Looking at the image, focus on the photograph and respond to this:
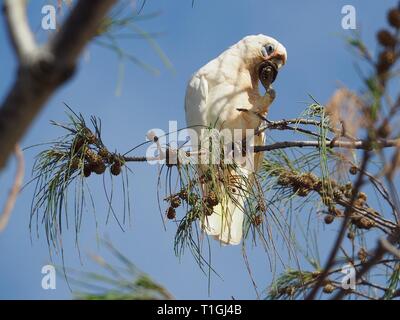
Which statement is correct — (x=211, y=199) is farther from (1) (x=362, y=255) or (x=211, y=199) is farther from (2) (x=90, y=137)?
(1) (x=362, y=255)

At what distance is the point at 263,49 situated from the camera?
14.9 ft

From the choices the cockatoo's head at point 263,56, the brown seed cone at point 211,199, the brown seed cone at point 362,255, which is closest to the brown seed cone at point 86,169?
the brown seed cone at point 211,199

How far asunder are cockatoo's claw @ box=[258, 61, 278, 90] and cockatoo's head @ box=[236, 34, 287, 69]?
43 millimetres

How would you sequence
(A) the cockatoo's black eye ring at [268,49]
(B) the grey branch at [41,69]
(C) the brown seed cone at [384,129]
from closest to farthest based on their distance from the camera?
(B) the grey branch at [41,69], (C) the brown seed cone at [384,129], (A) the cockatoo's black eye ring at [268,49]

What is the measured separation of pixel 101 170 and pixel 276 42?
2.41 metres

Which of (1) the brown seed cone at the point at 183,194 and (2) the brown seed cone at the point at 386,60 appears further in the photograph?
(1) the brown seed cone at the point at 183,194

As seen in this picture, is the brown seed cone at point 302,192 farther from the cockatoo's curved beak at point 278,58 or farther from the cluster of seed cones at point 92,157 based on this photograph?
the cockatoo's curved beak at point 278,58

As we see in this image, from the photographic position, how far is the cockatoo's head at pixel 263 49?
446cm

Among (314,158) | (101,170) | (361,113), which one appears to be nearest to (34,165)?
(101,170)

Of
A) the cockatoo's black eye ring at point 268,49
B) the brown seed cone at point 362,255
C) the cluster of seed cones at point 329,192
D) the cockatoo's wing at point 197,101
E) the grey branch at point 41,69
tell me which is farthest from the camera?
the cockatoo's black eye ring at point 268,49

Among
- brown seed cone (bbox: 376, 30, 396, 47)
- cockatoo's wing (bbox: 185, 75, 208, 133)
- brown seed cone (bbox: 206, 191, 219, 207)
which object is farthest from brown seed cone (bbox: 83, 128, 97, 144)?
brown seed cone (bbox: 376, 30, 396, 47)

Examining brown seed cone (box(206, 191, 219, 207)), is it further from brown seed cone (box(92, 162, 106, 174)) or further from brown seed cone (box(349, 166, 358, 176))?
brown seed cone (box(349, 166, 358, 176))

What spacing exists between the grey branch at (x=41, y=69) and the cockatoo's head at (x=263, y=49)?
144 inches
